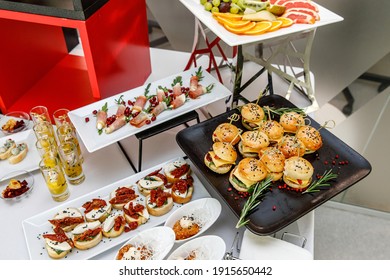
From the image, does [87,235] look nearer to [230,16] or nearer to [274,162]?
[274,162]

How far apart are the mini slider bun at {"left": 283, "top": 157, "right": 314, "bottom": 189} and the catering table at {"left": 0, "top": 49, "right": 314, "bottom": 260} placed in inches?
5.9

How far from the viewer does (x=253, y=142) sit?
1064 millimetres

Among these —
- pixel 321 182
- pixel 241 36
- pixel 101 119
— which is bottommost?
pixel 321 182

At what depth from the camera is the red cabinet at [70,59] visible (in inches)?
47.6

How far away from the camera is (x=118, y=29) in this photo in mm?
1339

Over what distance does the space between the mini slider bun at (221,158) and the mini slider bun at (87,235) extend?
37 centimetres

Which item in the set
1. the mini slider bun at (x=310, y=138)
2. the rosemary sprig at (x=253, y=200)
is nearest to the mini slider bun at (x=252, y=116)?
the mini slider bun at (x=310, y=138)

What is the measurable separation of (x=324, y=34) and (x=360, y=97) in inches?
23.2

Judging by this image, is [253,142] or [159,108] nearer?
[253,142]

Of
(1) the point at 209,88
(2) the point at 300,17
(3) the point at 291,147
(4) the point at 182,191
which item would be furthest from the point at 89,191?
(2) the point at 300,17

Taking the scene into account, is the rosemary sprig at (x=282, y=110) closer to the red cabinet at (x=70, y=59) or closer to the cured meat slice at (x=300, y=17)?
the cured meat slice at (x=300, y=17)

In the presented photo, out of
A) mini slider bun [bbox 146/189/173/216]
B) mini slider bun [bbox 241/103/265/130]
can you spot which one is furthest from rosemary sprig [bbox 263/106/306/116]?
mini slider bun [bbox 146/189/173/216]

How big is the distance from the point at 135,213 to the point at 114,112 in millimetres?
393
